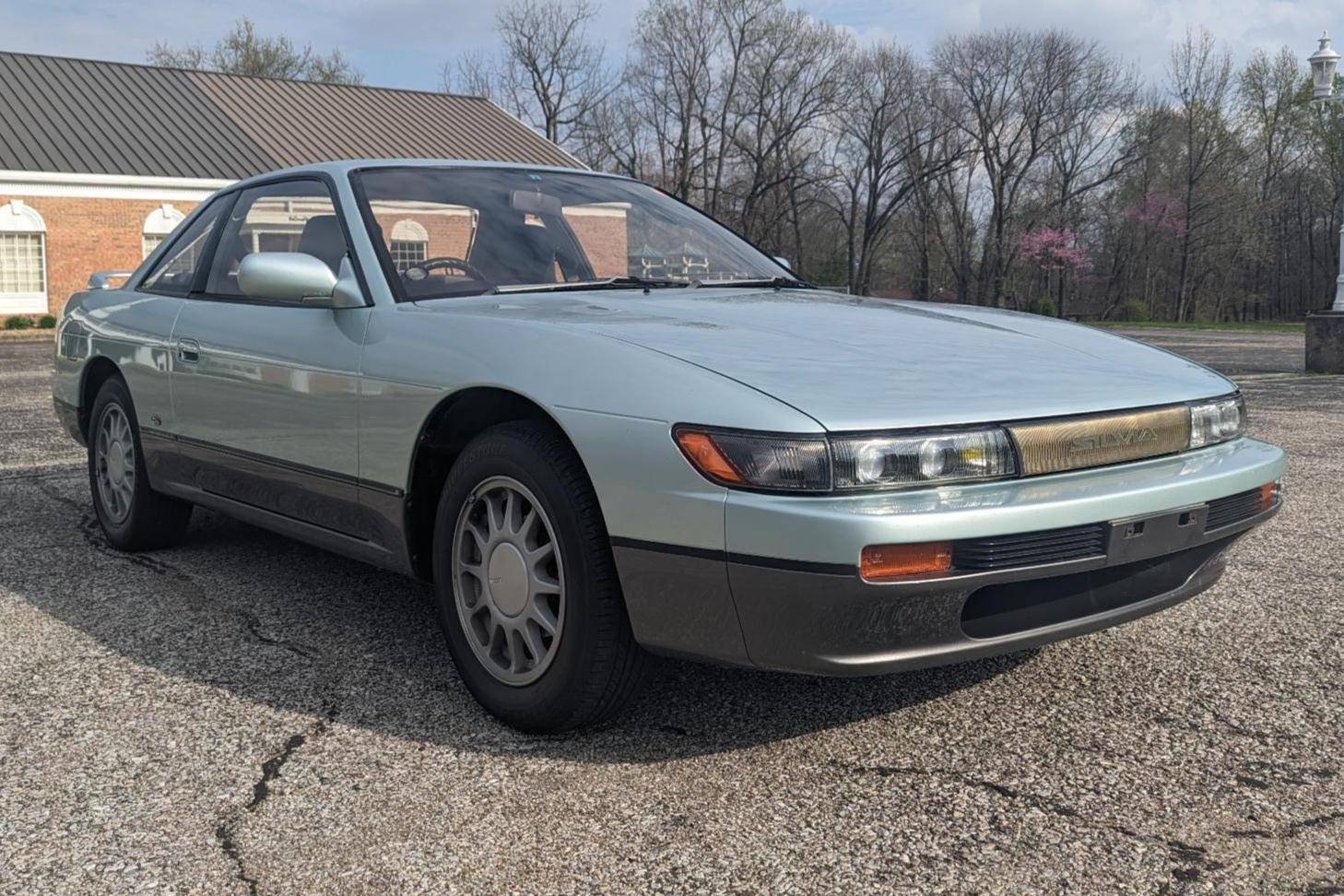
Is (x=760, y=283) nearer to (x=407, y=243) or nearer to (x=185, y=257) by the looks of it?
(x=407, y=243)

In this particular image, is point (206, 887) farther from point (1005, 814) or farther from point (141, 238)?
point (141, 238)

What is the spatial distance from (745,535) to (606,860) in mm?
672

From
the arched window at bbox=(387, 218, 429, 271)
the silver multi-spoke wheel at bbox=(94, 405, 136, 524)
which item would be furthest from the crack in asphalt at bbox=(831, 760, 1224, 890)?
the silver multi-spoke wheel at bbox=(94, 405, 136, 524)

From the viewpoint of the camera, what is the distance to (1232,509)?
2.97 meters

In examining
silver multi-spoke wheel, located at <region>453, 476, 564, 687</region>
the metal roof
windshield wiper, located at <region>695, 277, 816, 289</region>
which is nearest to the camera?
silver multi-spoke wheel, located at <region>453, 476, 564, 687</region>

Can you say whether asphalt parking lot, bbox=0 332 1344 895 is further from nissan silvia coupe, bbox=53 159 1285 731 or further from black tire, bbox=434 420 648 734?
nissan silvia coupe, bbox=53 159 1285 731

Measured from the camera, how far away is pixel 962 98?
46.8 meters

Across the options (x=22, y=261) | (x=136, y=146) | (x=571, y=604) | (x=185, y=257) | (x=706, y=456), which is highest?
(x=136, y=146)

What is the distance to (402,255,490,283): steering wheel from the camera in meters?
3.55

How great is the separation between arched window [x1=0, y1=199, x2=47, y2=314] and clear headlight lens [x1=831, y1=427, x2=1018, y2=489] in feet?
101

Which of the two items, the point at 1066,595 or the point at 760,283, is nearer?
the point at 1066,595

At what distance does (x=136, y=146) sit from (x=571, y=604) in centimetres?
3149

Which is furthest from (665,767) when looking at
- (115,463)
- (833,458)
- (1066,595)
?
(115,463)

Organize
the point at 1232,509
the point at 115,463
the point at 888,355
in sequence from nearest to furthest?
the point at 888,355 → the point at 1232,509 → the point at 115,463
